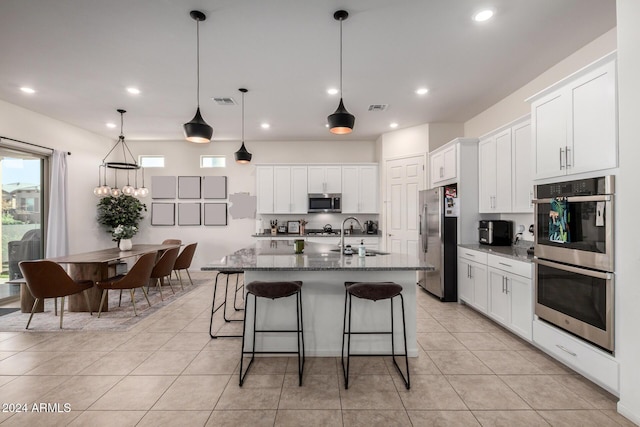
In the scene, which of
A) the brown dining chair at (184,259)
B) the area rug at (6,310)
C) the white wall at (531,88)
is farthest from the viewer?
the brown dining chair at (184,259)

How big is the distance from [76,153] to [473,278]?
7.12 metres

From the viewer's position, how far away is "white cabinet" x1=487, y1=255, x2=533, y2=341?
117 inches

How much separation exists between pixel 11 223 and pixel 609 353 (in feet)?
24.4

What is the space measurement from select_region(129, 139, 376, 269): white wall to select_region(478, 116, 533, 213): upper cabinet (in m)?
2.95

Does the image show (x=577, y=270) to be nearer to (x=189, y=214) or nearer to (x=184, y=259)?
(x=184, y=259)

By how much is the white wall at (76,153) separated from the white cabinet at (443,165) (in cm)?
656

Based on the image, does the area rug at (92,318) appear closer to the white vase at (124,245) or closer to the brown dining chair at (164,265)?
the brown dining chair at (164,265)

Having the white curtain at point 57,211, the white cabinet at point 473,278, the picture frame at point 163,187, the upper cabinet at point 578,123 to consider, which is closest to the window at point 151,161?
the picture frame at point 163,187

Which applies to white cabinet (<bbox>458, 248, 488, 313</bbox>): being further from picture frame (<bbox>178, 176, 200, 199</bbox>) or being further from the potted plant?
the potted plant

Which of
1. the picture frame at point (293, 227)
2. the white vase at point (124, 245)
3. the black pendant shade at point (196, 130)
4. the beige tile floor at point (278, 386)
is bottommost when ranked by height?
the beige tile floor at point (278, 386)

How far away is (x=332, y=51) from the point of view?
315 cm

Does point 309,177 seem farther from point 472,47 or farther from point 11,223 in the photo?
point 11,223

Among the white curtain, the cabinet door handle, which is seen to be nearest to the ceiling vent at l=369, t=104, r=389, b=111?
the cabinet door handle

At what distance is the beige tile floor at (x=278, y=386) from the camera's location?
6.61 ft
